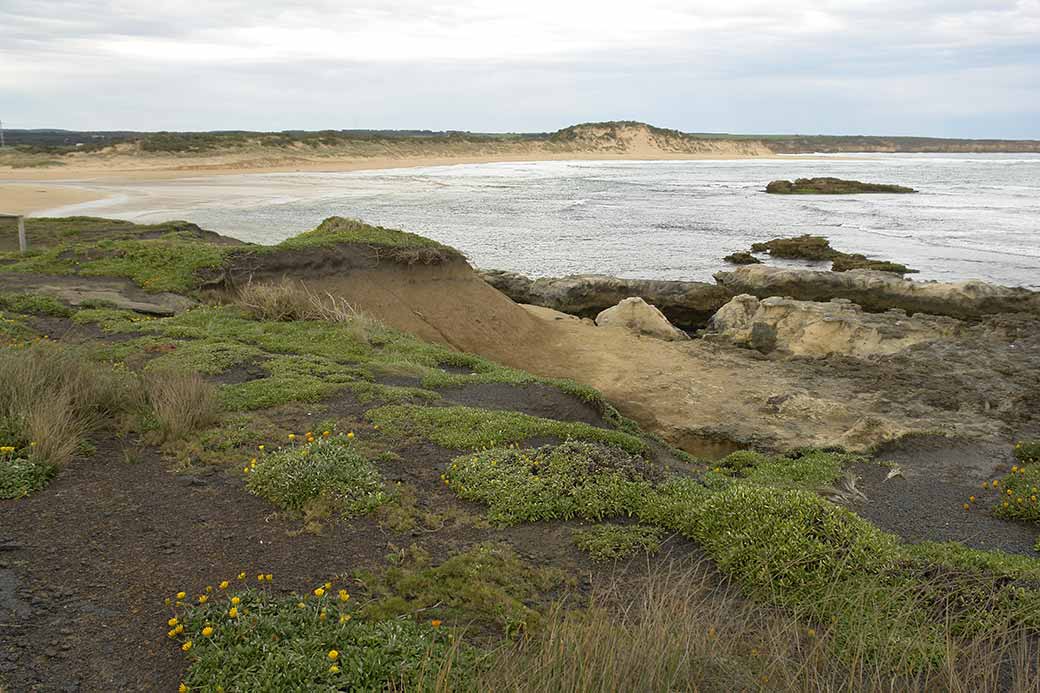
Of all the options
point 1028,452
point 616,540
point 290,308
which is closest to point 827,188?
point 1028,452

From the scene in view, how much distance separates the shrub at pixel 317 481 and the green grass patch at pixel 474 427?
1.11 m

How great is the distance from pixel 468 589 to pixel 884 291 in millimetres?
16236

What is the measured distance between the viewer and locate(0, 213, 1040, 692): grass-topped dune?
146 inches

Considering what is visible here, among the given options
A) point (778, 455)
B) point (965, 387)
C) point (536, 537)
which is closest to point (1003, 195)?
point (965, 387)

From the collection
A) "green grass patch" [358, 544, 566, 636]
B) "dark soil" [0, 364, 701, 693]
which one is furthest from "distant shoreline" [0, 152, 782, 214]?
"green grass patch" [358, 544, 566, 636]

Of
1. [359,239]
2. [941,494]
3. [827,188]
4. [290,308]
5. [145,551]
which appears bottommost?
[941,494]

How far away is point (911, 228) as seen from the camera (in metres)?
36.1

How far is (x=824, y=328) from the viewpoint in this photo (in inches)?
579

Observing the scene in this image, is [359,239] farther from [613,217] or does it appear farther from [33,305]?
[613,217]

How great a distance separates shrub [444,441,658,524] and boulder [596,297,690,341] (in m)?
9.62

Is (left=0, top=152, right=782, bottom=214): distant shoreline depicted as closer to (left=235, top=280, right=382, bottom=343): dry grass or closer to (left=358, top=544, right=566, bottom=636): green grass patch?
(left=235, top=280, right=382, bottom=343): dry grass

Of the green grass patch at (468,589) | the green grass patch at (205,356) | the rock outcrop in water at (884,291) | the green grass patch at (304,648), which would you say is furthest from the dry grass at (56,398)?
the rock outcrop in water at (884,291)

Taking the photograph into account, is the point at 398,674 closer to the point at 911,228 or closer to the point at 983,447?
the point at 983,447

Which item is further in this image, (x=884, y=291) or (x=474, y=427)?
(x=884, y=291)
